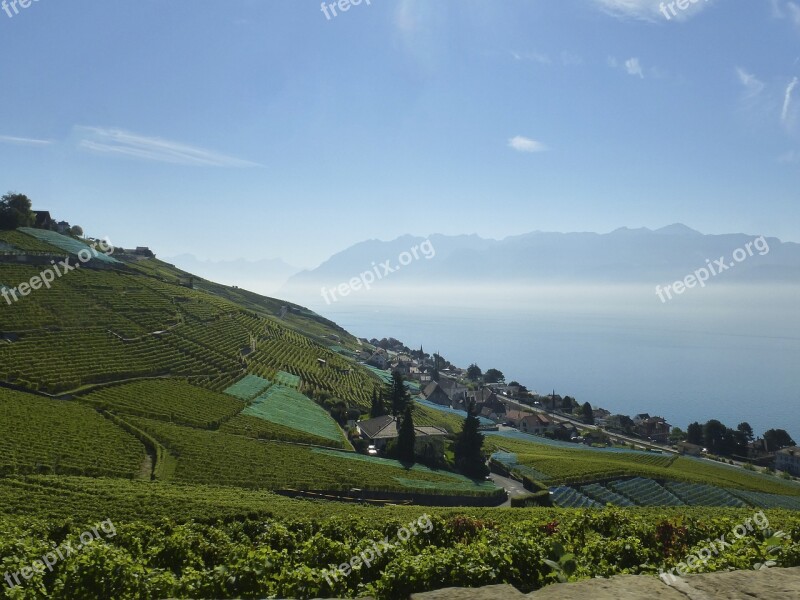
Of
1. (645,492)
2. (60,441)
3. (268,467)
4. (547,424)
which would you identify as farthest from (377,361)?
(60,441)

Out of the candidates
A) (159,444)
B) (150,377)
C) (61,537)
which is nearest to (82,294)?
(150,377)

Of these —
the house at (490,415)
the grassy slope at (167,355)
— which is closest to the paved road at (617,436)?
the house at (490,415)

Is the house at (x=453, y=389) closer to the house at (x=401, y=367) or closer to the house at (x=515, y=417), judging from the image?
the house at (x=401, y=367)

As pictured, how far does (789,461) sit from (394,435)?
71.6 m

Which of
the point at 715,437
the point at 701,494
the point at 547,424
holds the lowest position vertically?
the point at 547,424

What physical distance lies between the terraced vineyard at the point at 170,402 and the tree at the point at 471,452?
73.1 feet

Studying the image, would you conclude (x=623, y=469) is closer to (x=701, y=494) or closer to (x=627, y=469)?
(x=627, y=469)

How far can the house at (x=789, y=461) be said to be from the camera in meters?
77.2

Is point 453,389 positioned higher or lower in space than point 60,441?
higher

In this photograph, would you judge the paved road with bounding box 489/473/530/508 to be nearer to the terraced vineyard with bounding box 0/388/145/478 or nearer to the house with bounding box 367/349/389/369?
the terraced vineyard with bounding box 0/388/145/478

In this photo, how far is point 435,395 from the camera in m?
112

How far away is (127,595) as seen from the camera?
6.34 meters

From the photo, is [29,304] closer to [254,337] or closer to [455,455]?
[254,337]

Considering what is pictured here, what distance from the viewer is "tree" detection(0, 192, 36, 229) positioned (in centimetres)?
8000
